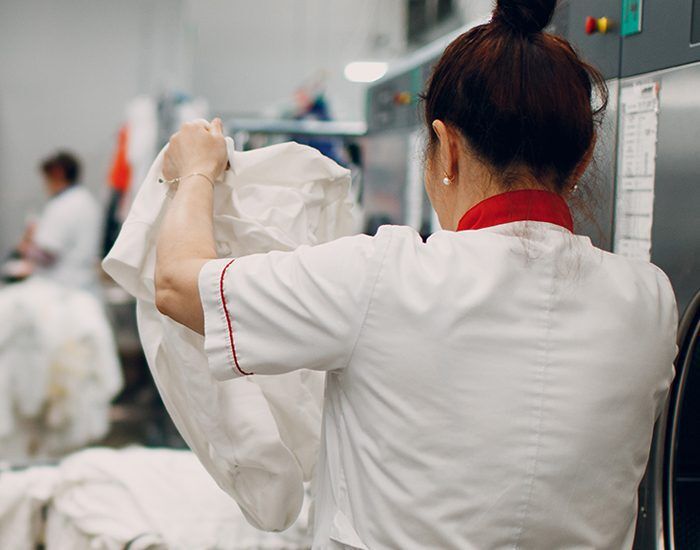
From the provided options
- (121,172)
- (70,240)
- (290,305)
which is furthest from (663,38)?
(121,172)

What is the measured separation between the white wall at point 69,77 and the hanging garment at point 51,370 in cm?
316

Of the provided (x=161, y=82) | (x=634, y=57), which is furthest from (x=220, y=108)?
(x=634, y=57)

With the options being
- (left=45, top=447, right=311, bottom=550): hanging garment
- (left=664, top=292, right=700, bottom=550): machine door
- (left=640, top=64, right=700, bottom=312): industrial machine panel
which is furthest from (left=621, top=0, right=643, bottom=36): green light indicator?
(left=45, top=447, right=311, bottom=550): hanging garment

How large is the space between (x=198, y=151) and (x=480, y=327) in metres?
0.53

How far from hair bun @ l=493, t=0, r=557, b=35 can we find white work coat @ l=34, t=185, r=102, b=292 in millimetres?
4407

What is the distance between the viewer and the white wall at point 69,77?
256 inches

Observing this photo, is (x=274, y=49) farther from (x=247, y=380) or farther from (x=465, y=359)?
(x=465, y=359)

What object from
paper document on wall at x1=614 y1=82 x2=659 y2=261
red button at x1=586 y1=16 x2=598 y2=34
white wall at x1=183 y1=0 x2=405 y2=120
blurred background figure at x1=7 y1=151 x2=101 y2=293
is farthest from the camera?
white wall at x1=183 y1=0 x2=405 y2=120

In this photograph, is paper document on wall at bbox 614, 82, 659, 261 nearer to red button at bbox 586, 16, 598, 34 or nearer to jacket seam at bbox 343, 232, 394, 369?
red button at bbox 586, 16, 598, 34

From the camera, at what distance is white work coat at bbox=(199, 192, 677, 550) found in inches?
40.3

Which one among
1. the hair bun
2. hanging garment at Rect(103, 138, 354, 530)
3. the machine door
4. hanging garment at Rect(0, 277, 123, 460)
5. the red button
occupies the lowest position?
hanging garment at Rect(0, 277, 123, 460)

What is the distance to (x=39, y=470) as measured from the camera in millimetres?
2043

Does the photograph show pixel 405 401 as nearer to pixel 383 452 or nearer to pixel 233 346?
pixel 383 452

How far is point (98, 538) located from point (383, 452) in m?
0.95
